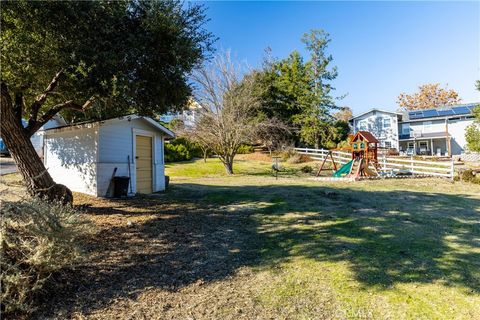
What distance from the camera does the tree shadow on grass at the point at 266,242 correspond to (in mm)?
3777

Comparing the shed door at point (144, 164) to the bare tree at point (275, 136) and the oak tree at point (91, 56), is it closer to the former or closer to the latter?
the oak tree at point (91, 56)

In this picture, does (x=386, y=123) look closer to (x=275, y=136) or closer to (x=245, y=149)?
(x=275, y=136)

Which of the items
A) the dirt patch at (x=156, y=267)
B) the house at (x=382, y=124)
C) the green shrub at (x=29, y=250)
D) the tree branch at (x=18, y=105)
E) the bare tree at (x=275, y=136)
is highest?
the house at (x=382, y=124)

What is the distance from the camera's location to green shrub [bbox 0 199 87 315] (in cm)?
290

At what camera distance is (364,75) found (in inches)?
671

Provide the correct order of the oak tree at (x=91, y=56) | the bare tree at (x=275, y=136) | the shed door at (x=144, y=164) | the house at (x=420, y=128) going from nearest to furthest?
the oak tree at (x=91, y=56), the shed door at (x=144, y=164), the bare tree at (x=275, y=136), the house at (x=420, y=128)

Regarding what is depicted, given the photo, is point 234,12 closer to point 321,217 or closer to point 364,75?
point 364,75

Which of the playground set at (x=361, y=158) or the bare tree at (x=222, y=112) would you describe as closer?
the playground set at (x=361, y=158)

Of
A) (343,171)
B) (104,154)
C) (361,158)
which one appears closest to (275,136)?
(343,171)

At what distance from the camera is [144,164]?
11.0 meters

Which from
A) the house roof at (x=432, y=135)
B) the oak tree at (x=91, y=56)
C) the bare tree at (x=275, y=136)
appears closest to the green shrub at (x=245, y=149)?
the bare tree at (x=275, y=136)

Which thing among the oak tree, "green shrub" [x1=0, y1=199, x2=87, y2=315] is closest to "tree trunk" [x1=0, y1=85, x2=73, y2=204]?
the oak tree

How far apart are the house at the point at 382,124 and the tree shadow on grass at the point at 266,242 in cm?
3051

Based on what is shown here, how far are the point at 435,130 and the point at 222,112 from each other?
1198 inches
